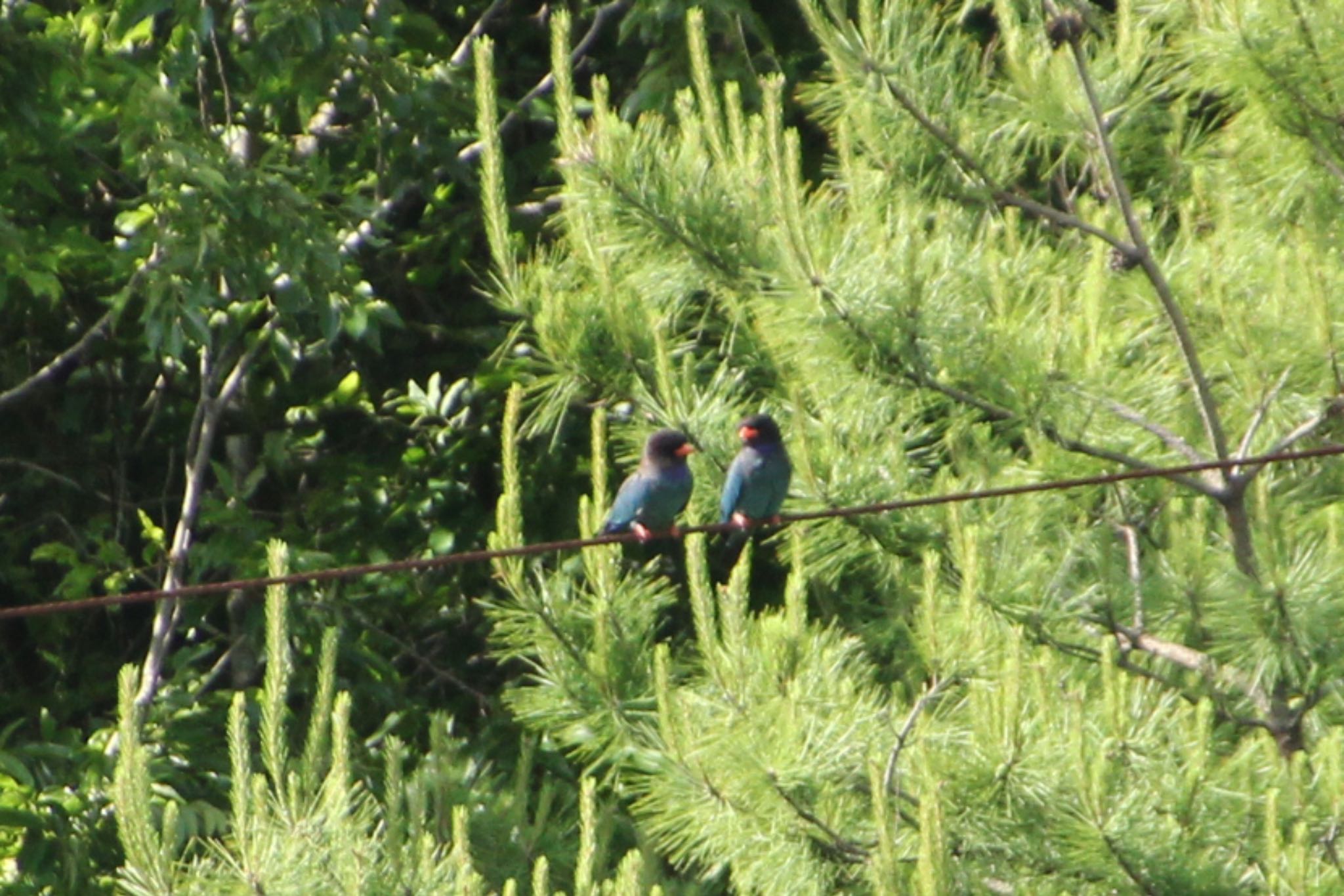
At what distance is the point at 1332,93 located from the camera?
17.6 feet

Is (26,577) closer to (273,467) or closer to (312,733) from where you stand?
(273,467)

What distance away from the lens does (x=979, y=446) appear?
552cm

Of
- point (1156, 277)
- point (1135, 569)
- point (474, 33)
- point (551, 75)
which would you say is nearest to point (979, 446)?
point (1135, 569)

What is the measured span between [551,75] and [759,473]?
229cm

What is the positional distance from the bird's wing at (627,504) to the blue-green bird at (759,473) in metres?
0.21

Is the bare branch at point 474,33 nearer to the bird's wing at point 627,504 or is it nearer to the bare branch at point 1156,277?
the bird's wing at point 627,504

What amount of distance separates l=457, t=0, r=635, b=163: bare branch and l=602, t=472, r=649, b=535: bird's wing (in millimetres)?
1864

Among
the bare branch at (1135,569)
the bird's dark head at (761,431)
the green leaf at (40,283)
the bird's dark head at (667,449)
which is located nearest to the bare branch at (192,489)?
the green leaf at (40,283)

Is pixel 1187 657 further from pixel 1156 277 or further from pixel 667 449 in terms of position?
pixel 667 449

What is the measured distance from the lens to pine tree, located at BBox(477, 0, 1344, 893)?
15.3 feet

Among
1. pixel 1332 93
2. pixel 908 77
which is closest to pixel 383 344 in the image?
pixel 908 77

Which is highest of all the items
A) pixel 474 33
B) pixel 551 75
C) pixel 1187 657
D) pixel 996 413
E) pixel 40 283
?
pixel 474 33

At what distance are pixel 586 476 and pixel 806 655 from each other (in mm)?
2254

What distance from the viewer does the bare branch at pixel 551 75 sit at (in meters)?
7.21
